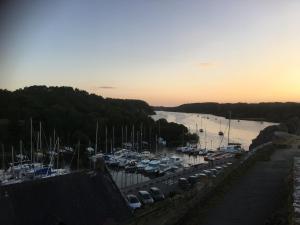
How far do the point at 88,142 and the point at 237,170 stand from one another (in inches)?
1800

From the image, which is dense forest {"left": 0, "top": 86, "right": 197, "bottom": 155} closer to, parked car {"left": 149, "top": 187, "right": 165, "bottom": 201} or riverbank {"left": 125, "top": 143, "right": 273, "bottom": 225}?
parked car {"left": 149, "top": 187, "right": 165, "bottom": 201}

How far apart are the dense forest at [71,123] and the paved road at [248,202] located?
41.1 m

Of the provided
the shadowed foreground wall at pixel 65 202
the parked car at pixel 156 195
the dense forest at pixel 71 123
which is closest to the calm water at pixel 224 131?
the dense forest at pixel 71 123

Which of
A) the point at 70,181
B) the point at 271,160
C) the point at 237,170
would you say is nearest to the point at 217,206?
the point at 237,170

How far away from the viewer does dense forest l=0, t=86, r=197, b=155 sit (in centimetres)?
5642

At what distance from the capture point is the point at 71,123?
62438mm

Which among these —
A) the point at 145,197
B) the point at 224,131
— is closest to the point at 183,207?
the point at 145,197

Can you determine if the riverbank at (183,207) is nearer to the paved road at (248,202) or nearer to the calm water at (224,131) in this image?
the paved road at (248,202)

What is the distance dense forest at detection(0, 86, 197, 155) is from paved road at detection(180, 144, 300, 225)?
4106 cm

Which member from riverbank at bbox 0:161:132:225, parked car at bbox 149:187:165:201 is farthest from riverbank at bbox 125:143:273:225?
parked car at bbox 149:187:165:201

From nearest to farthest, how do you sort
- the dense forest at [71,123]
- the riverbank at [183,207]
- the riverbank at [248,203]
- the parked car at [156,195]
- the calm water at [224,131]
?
the riverbank at [248,203]
the riverbank at [183,207]
the parked car at [156,195]
the dense forest at [71,123]
the calm water at [224,131]

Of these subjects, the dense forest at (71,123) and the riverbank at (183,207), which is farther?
the dense forest at (71,123)

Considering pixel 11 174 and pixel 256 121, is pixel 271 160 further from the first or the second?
pixel 256 121

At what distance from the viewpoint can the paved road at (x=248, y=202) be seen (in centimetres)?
758
